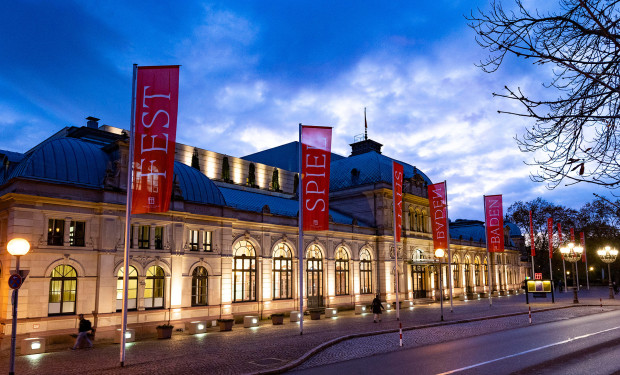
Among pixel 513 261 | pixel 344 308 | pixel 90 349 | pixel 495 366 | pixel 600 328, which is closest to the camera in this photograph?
pixel 495 366

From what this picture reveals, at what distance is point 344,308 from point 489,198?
1741 centimetres

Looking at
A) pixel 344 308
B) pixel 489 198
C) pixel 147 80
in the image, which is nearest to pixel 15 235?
pixel 147 80

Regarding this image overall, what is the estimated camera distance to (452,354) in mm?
18938

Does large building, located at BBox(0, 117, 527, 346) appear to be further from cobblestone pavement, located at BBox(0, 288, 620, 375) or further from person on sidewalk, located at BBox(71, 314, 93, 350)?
cobblestone pavement, located at BBox(0, 288, 620, 375)

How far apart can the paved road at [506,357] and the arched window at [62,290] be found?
14970mm

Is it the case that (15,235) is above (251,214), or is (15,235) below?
below

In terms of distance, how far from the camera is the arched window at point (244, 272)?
113 feet

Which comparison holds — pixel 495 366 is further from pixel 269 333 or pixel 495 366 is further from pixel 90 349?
pixel 90 349

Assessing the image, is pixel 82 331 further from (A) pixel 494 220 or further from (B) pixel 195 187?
(A) pixel 494 220

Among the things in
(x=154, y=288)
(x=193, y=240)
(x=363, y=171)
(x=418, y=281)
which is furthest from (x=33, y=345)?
(x=418, y=281)

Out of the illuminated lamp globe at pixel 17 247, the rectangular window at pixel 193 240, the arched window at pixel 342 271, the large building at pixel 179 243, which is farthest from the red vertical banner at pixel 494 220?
the illuminated lamp globe at pixel 17 247

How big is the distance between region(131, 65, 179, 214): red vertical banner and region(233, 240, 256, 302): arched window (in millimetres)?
16363

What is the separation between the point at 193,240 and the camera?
31203mm

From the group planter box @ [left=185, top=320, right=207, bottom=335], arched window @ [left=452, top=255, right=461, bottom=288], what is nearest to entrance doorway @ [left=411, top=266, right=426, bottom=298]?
arched window @ [left=452, top=255, right=461, bottom=288]
